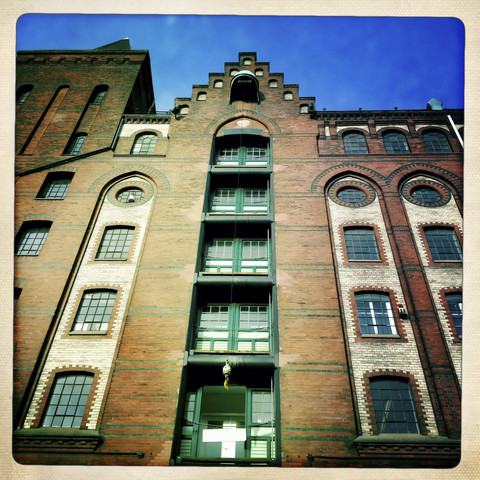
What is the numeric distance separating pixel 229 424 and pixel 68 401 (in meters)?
4.44

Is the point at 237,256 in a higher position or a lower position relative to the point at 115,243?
lower

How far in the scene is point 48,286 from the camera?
1074 cm

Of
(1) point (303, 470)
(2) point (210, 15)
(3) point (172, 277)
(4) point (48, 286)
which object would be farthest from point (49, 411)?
(2) point (210, 15)

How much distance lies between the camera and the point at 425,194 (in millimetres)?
13156

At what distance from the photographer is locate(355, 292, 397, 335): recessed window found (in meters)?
10.3

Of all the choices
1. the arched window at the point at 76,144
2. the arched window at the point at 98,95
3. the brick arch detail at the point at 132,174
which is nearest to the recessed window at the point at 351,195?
the brick arch detail at the point at 132,174

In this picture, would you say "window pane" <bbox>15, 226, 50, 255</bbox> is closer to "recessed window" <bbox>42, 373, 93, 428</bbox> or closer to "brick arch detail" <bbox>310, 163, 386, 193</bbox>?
"recessed window" <bbox>42, 373, 93, 428</bbox>

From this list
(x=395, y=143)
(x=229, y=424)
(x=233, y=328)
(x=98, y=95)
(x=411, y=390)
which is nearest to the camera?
(x=411, y=390)

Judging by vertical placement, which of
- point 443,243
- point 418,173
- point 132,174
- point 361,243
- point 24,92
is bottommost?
point 443,243

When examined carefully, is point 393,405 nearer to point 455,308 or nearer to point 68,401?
point 455,308

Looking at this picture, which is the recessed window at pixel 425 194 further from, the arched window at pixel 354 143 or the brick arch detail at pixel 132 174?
the brick arch detail at pixel 132 174

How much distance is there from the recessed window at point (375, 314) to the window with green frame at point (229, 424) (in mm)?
3554

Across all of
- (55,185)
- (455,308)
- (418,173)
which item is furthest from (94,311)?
(418,173)

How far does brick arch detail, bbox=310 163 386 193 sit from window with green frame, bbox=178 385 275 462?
25.5ft
